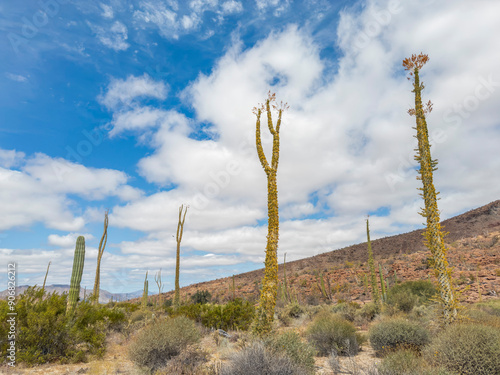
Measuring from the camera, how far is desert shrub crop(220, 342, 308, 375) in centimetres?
535

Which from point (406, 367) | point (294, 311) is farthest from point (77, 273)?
point (294, 311)

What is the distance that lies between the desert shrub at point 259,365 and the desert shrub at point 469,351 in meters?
2.87

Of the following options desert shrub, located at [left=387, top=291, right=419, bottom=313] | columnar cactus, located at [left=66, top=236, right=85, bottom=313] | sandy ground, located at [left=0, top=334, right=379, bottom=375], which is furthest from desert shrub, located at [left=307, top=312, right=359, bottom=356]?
columnar cactus, located at [left=66, top=236, right=85, bottom=313]

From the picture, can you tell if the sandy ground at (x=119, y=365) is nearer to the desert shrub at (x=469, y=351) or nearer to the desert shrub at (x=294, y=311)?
the desert shrub at (x=469, y=351)

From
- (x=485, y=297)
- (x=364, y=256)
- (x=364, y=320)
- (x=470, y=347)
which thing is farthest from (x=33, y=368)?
(x=364, y=256)

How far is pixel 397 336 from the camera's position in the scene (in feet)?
27.8

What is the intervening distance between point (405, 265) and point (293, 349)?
102ft

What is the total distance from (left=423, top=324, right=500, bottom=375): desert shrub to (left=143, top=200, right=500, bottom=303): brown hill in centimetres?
687

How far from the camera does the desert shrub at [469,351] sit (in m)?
5.62

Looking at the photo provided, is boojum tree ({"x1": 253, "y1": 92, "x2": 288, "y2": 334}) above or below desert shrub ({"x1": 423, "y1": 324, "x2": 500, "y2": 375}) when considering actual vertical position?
above

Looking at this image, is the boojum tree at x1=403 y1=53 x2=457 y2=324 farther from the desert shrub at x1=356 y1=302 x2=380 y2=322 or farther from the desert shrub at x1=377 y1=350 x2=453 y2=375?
the desert shrub at x1=356 y1=302 x2=380 y2=322

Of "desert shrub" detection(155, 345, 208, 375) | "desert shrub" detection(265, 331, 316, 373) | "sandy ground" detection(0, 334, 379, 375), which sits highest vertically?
"desert shrub" detection(265, 331, 316, 373)

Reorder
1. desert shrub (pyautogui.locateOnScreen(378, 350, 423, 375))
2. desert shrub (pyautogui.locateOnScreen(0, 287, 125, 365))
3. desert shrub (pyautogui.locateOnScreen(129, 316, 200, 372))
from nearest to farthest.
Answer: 1. desert shrub (pyautogui.locateOnScreen(378, 350, 423, 375))
2. desert shrub (pyautogui.locateOnScreen(129, 316, 200, 372))
3. desert shrub (pyautogui.locateOnScreen(0, 287, 125, 365))

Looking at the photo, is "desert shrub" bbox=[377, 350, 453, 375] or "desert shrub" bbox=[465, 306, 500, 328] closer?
"desert shrub" bbox=[377, 350, 453, 375]
